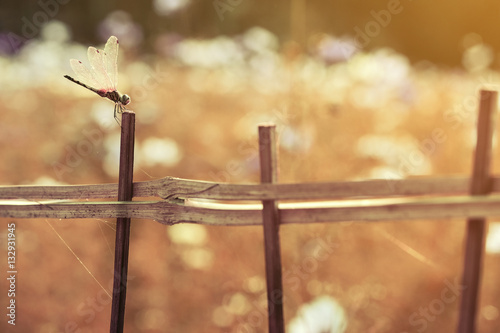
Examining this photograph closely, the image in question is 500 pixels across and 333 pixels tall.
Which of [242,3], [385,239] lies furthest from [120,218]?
[242,3]

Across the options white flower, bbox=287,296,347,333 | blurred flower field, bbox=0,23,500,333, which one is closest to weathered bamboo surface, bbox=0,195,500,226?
white flower, bbox=287,296,347,333

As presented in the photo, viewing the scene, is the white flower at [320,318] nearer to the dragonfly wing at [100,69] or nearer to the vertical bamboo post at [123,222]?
the vertical bamboo post at [123,222]

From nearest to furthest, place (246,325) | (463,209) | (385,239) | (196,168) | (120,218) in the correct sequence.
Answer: (463,209)
(120,218)
(246,325)
(385,239)
(196,168)

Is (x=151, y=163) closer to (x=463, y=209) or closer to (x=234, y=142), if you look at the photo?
(x=234, y=142)

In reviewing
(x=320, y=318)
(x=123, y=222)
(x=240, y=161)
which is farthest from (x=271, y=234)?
(x=240, y=161)

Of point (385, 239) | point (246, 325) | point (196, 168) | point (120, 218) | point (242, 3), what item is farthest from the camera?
point (242, 3)

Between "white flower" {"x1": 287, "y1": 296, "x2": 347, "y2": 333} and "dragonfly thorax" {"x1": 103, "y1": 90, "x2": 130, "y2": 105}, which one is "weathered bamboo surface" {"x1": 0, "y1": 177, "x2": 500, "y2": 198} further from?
"white flower" {"x1": 287, "y1": 296, "x2": 347, "y2": 333}
